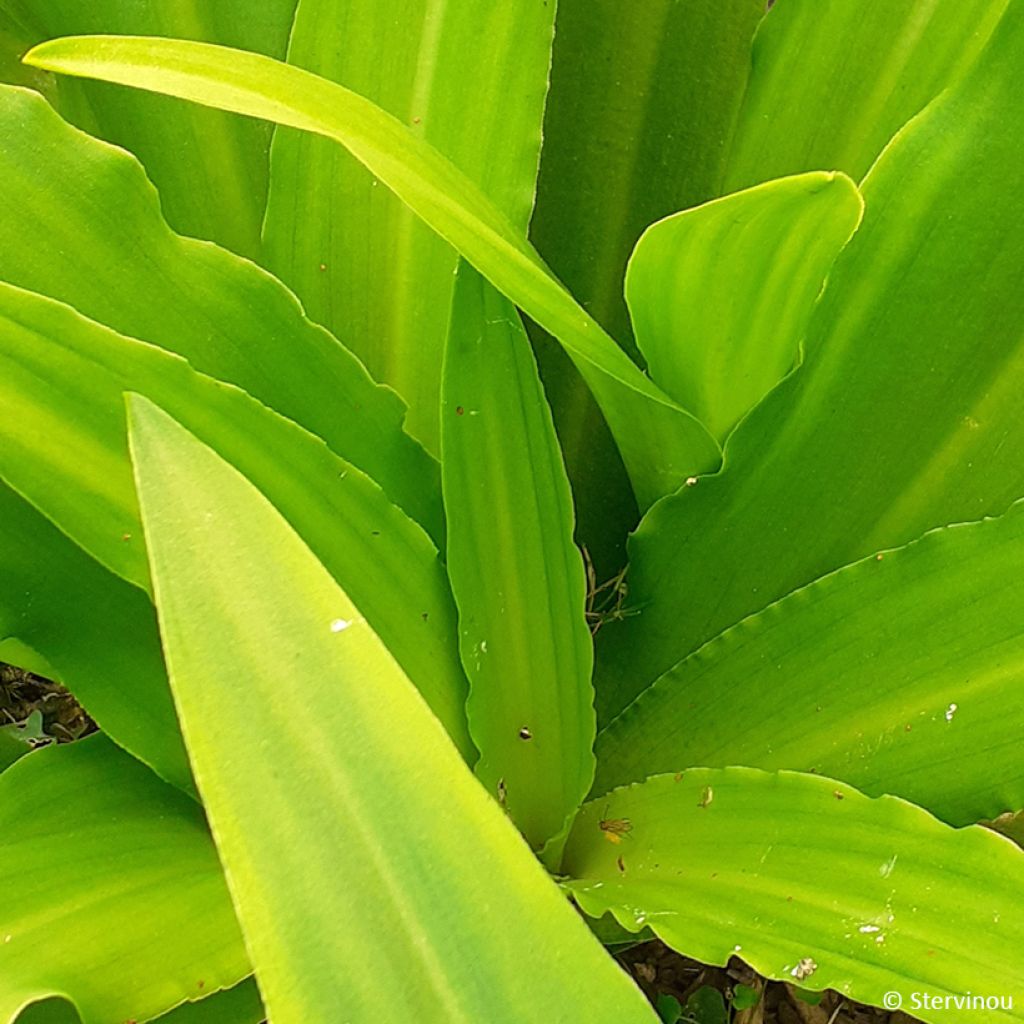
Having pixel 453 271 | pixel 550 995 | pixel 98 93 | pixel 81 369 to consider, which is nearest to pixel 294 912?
pixel 550 995

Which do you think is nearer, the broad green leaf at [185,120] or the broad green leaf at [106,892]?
the broad green leaf at [106,892]

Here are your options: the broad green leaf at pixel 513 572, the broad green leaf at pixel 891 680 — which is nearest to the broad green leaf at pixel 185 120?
the broad green leaf at pixel 513 572

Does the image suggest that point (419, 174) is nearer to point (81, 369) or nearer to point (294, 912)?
point (81, 369)

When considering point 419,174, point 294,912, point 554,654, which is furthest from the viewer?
point 554,654

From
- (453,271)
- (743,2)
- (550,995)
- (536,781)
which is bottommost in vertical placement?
(536,781)

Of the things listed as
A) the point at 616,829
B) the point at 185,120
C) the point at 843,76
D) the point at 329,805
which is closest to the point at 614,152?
the point at 843,76

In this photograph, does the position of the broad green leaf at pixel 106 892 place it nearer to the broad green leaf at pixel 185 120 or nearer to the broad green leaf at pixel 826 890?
the broad green leaf at pixel 826 890

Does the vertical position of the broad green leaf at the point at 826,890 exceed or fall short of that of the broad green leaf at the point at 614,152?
it falls short

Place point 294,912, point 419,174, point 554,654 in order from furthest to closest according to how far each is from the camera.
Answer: point 554,654, point 419,174, point 294,912
